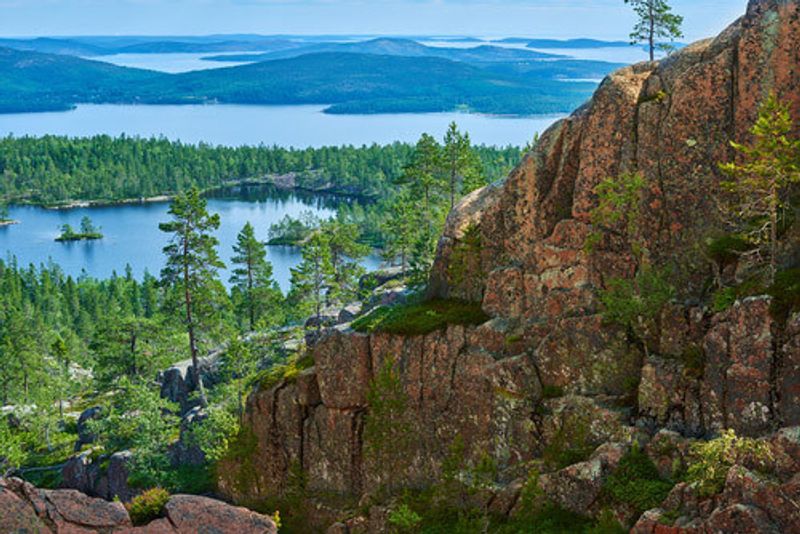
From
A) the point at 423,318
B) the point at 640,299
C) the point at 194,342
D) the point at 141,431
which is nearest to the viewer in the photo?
the point at 640,299

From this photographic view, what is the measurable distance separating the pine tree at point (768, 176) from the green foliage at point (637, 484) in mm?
7139

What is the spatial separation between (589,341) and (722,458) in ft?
29.3

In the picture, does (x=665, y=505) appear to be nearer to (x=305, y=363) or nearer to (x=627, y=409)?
(x=627, y=409)

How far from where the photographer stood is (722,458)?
25.1 m

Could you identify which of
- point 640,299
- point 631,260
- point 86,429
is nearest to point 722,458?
point 640,299

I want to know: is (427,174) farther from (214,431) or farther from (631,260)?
(631,260)

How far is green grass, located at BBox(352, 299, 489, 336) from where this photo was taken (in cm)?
3762

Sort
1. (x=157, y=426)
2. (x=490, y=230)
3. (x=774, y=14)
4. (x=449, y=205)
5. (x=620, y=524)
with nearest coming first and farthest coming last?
(x=620, y=524)
(x=774, y=14)
(x=490, y=230)
(x=157, y=426)
(x=449, y=205)

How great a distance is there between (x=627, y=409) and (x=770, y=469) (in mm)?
7628

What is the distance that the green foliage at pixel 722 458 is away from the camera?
80.7 ft

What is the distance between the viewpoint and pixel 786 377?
87.1ft

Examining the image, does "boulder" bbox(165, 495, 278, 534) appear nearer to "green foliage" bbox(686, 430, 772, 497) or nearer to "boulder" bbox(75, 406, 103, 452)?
"green foliage" bbox(686, 430, 772, 497)

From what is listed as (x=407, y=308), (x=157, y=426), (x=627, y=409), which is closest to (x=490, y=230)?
(x=407, y=308)

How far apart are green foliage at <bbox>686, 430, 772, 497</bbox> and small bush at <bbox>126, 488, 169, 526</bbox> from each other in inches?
827
